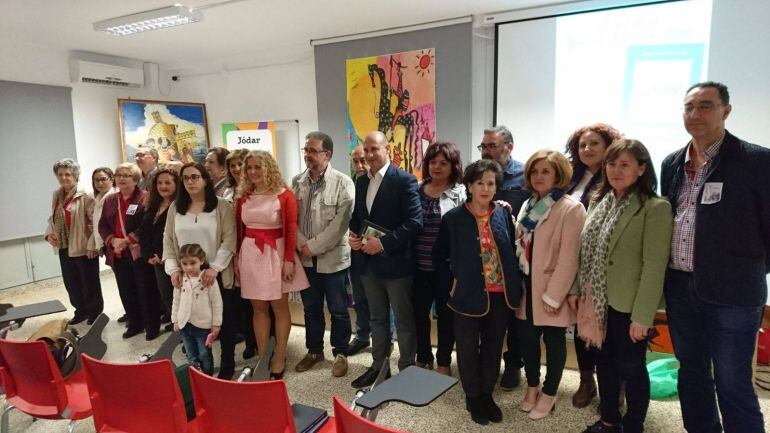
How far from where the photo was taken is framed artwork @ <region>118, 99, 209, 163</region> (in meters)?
6.30

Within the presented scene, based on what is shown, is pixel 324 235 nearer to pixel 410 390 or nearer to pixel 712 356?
pixel 410 390

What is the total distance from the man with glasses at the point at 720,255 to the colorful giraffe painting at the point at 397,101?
3.43 m

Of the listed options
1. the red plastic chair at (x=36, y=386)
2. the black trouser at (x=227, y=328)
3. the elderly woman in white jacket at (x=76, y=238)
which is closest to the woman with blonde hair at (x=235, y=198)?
the black trouser at (x=227, y=328)

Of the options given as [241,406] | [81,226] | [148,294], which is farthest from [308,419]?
[81,226]

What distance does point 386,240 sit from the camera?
2.51m

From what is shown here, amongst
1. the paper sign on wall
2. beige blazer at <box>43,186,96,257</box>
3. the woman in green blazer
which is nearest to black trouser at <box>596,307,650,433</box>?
the woman in green blazer

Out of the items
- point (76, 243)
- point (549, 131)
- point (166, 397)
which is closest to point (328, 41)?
point (549, 131)

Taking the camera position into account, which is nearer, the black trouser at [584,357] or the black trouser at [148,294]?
the black trouser at [584,357]

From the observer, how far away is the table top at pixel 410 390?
1483 mm

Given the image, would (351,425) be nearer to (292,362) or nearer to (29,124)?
(292,362)

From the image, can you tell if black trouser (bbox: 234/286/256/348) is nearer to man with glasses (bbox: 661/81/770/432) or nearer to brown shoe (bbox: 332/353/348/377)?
brown shoe (bbox: 332/353/348/377)

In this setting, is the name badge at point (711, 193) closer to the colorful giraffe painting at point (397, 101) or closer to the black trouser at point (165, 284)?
the black trouser at point (165, 284)

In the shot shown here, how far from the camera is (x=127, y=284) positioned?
3.87 m

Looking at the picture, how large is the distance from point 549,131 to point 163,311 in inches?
159
